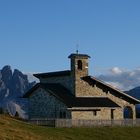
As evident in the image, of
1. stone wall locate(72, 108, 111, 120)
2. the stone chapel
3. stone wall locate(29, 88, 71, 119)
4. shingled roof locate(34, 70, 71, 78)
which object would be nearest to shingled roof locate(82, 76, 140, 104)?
the stone chapel

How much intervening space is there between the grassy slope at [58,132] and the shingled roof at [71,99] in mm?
7311

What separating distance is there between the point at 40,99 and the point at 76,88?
547cm

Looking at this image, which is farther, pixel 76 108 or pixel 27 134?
pixel 76 108

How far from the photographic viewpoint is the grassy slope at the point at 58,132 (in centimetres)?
5218

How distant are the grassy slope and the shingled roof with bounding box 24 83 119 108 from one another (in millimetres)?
7311

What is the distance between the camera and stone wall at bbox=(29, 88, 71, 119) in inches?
3078

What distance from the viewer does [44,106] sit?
81312 mm

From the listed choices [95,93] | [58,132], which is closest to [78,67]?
[95,93]

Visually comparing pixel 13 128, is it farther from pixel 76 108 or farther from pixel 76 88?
pixel 76 88

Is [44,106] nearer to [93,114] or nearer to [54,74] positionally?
[54,74]

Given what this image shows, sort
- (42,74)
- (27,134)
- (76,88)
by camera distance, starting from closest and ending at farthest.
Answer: (27,134)
(76,88)
(42,74)

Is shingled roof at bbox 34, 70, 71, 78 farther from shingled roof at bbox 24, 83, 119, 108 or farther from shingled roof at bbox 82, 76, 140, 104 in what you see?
shingled roof at bbox 82, 76, 140, 104

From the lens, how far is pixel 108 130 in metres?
68.8

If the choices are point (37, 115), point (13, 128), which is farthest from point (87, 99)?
point (13, 128)
